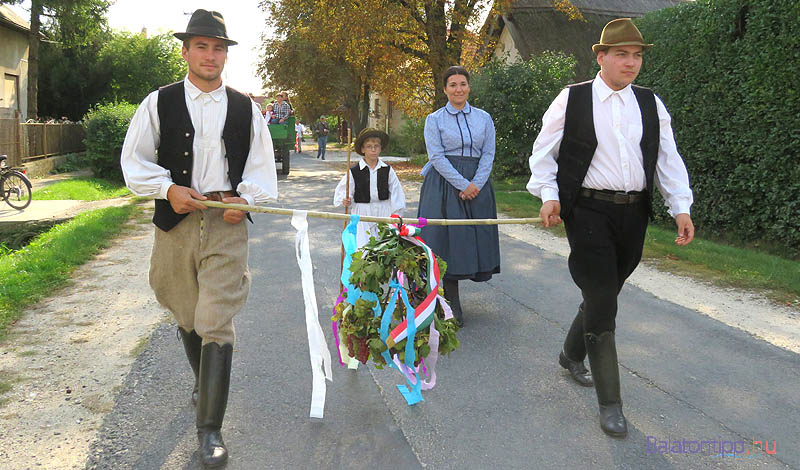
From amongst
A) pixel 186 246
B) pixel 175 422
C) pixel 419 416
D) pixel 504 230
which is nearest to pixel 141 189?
pixel 186 246

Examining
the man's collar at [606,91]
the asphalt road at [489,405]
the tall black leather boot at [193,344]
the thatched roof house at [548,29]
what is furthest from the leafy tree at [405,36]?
the tall black leather boot at [193,344]

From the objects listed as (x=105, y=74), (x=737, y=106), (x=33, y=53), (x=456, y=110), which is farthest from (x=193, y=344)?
(x=105, y=74)

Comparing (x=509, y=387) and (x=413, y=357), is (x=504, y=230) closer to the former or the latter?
(x=509, y=387)

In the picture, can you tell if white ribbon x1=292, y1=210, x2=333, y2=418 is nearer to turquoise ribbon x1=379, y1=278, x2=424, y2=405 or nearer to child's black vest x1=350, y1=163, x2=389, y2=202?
turquoise ribbon x1=379, y1=278, x2=424, y2=405

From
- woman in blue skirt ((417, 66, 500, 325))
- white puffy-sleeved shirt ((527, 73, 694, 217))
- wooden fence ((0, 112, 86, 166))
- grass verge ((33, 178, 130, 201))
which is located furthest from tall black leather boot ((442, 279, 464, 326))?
wooden fence ((0, 112, 86, 166))

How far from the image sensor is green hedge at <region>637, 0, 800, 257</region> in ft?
29.5

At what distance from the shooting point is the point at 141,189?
11.4ft

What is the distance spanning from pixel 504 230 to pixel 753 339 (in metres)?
5.71

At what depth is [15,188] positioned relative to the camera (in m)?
13.1

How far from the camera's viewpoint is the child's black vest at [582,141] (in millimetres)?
3848

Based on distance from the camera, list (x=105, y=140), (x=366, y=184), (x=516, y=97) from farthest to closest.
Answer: (x=105, y=140)
(x=516, y=97)
(x=366, y=184)

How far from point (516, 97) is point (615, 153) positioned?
1364cm

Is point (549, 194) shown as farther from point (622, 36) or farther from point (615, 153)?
point (622, 36)

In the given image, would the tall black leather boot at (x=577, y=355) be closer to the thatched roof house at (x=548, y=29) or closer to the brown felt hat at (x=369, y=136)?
the brown felt hat at (x=369, y=136)
